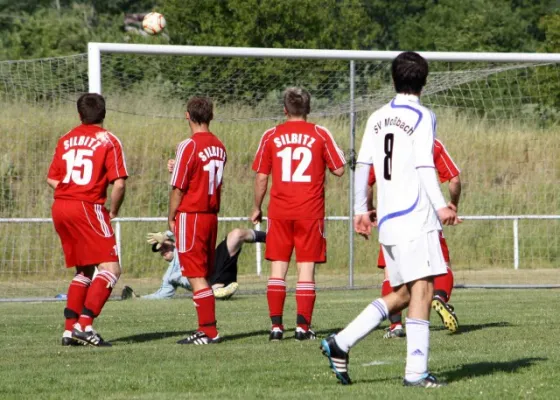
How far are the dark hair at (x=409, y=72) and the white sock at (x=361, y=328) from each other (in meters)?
1.31

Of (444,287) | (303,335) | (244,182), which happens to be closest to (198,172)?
(303,335)

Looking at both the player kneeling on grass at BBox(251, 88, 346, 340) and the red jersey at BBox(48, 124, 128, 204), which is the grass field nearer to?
the player kneeling on grass at BBox(251, 88, 346, 340)

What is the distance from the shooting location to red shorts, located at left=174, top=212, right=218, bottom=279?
9773mm

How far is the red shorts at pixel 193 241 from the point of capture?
977cm

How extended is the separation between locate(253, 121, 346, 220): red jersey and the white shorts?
3.06 m

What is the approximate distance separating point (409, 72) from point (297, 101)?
296 cm

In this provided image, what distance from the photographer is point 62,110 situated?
18.4 meters

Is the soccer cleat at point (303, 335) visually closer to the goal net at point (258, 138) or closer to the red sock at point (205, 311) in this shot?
the red sock at point (205, 311)

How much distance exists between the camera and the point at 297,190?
9.97 meters

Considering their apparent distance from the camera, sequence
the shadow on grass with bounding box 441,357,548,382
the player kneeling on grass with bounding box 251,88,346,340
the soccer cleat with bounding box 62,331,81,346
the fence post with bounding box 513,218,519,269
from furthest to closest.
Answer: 1. the fence post with bounding box 513,218,519,269
2. the player kneeling on grass with bounding box 251,88,346,340
3. the soccer cleat with bounding box 62,331,81,346
4. the shadow on grass with bounding box 441,357,548,382

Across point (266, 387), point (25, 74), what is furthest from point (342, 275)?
point (266, 387)

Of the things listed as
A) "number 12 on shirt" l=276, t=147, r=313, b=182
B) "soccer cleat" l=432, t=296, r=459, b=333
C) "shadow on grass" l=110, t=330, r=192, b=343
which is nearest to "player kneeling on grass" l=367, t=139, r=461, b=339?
"soccer cleat" l=432, t=296, r=459, b=333

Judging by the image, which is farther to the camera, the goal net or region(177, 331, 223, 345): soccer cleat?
the goal net

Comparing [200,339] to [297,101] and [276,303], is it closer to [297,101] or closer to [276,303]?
[276,303]
